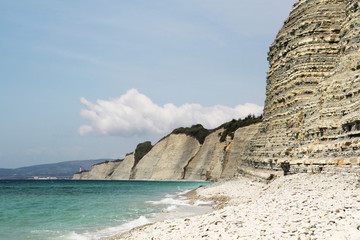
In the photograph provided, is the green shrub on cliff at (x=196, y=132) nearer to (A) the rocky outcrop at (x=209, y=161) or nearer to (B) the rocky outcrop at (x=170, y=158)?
(B) the rocky outcrop at (x=170, y=158)

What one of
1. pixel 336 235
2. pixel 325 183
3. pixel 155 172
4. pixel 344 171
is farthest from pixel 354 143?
pixel 155 172

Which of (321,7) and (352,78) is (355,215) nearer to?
(352,78)

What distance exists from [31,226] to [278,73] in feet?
74.8

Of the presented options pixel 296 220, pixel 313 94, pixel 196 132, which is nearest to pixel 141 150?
pixel 196 132

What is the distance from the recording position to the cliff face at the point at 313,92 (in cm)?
1498

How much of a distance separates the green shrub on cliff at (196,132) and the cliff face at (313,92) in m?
56.2

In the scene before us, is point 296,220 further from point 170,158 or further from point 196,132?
point 170,158

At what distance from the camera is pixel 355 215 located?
23.7ft

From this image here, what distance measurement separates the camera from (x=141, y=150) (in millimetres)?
112750

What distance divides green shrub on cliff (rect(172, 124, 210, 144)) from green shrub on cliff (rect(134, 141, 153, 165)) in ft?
61.0

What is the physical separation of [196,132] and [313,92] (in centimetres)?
6902

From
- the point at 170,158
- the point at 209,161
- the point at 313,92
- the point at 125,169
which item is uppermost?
the point at 313,92

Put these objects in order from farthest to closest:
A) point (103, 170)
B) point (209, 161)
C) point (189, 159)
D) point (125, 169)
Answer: point (103, 170) → point (125, 169) → point (189, 159) → point (209, 161)

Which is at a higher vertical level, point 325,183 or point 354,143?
point 354,143
